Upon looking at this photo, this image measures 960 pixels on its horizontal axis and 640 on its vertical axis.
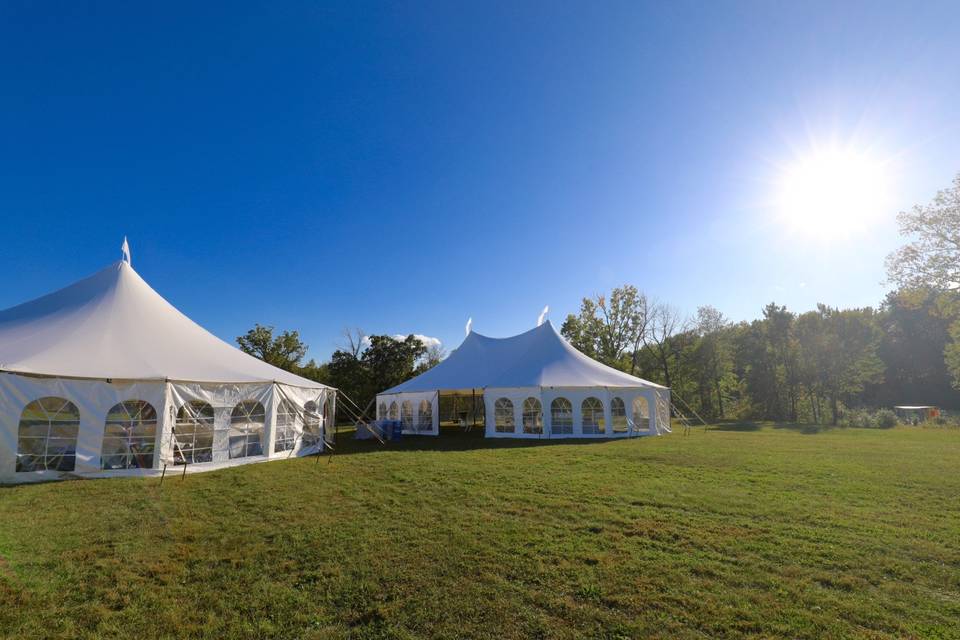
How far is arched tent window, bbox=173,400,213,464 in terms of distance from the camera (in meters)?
8.26

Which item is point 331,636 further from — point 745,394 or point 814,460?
point 745,394

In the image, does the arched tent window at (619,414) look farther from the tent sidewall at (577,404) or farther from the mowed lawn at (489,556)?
the mowed lawn at (489,556)

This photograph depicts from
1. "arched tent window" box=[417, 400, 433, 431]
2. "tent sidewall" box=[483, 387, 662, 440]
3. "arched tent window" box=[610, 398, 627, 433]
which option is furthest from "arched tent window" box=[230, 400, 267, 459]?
"arched tent window" box=[610, 398, 627, 433]

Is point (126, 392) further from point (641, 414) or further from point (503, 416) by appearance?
point (641, 414)

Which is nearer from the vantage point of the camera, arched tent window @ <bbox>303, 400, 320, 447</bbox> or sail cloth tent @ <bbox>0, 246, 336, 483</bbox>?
sail cloth tent @ <bbox>0, 246, 336, 483</bbox>

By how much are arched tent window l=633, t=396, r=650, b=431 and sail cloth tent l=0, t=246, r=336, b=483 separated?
10620mm

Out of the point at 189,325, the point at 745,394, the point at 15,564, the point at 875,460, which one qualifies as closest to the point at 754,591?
the point at 15,564

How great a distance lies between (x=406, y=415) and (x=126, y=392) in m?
9.95

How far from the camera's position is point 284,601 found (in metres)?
3.11

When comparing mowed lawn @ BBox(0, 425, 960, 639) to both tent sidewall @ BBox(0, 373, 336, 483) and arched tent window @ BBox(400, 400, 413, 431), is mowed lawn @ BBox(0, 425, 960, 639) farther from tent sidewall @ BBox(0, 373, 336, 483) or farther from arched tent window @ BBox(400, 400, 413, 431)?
arched tent window @ BBox(400, 400, 413, 431)

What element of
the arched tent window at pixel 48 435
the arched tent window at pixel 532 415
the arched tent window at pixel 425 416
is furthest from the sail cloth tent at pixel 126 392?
the arched tent window at pixel 532 415

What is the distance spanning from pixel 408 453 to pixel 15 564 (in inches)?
281

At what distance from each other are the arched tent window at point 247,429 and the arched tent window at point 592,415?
9499 millimetres

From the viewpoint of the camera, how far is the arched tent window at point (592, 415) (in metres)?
13.6
